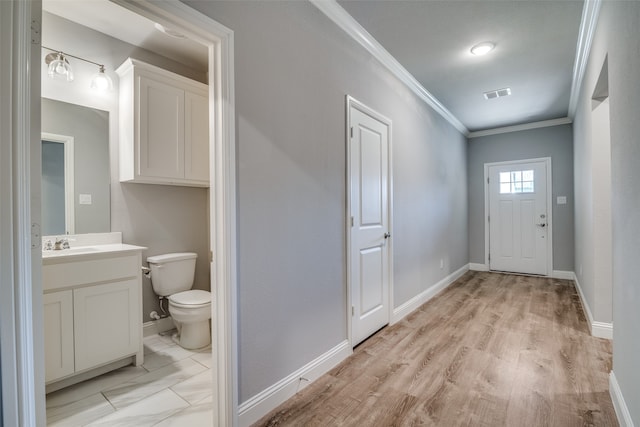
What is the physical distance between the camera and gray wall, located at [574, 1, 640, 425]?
132 centimetres

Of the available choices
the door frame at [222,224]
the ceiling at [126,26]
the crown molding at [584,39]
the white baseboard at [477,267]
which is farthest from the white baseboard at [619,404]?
the white baseboard at [477,267]

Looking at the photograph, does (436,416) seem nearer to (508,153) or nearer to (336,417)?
(336,417)

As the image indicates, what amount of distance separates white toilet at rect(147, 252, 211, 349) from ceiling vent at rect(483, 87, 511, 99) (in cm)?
395

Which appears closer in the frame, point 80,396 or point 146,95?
point 80,396

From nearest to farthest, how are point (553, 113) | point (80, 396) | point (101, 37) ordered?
1. point (80, 396)
2. point (101, 37)
3. point (553, 113)

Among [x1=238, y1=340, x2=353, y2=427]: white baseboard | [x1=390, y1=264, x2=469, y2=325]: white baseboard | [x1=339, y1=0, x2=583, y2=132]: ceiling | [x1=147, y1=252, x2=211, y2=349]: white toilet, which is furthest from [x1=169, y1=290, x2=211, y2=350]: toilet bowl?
[x1=339, y1=0, x2=583, y2=132]: ceiling

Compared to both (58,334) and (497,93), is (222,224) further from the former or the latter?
(497,93)

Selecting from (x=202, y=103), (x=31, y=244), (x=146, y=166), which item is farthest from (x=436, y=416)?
(x=202, y=103)

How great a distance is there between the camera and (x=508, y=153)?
5324mm

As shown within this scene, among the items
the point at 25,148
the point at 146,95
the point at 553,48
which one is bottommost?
the point at 25,148

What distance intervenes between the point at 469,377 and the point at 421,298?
5.32 ft

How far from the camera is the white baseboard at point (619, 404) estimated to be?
1.48 m

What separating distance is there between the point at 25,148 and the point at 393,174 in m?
Answer: 2.72

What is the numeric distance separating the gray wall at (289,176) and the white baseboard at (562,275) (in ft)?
14.5
